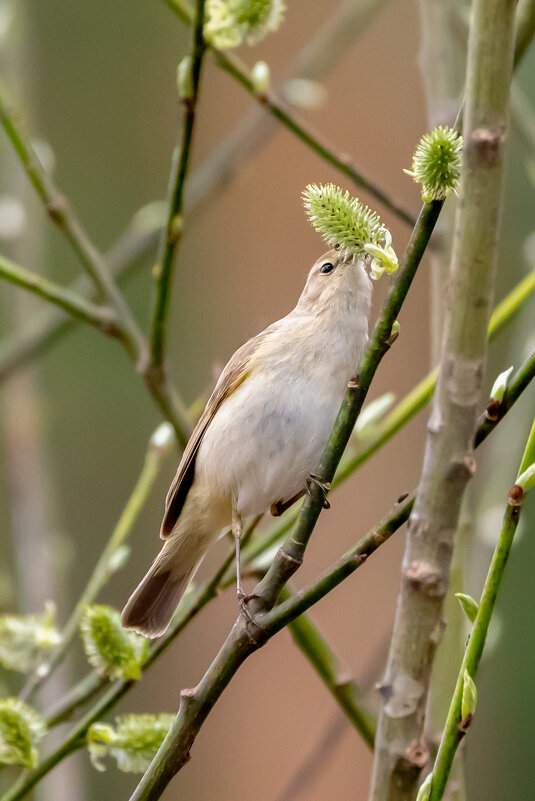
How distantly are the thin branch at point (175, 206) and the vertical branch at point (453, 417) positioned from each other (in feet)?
1.83

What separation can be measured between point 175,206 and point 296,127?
0.24 m

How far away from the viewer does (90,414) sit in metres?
5.02

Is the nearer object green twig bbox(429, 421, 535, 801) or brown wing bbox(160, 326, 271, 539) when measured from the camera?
green twig bbox(429, 421, 535, 801)

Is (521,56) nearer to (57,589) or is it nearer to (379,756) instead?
(379,756)

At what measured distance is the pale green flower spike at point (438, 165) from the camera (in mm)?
798

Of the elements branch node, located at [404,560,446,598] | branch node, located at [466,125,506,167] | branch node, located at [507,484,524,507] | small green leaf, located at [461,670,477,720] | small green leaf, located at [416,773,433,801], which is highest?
branch node, located at [466,125,506,167]

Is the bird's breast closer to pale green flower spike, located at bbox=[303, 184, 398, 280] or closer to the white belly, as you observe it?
the white belly

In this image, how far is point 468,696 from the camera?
2.64 feet

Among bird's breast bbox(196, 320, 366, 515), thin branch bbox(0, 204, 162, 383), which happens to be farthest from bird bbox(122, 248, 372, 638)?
thin branch bbox(0, 204, 162, 383)

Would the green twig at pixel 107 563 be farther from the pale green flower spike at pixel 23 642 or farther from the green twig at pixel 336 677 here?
the green twig at pixel 336 677

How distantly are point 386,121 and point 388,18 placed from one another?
1.29 feet

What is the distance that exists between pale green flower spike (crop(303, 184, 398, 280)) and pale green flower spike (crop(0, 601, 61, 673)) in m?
0.73

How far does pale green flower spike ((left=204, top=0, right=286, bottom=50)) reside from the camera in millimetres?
1324

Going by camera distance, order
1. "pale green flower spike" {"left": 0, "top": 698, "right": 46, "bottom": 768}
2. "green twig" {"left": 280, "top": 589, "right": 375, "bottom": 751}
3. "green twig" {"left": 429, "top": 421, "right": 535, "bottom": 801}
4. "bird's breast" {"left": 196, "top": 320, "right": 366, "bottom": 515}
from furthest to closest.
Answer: "bird's breast" {"left": 196, "top": 320, "right": 366, "bottom": 515} < "green twig" {"left": 280, "top": 589, "right": 375, "bottom": 751} < "pale green flower spike" {"left": 0, "top": 698, "right": 46, "bottom": 768} < "green twig" {"left": 429, "top": 421, "right": 535, "bottom": 801}
